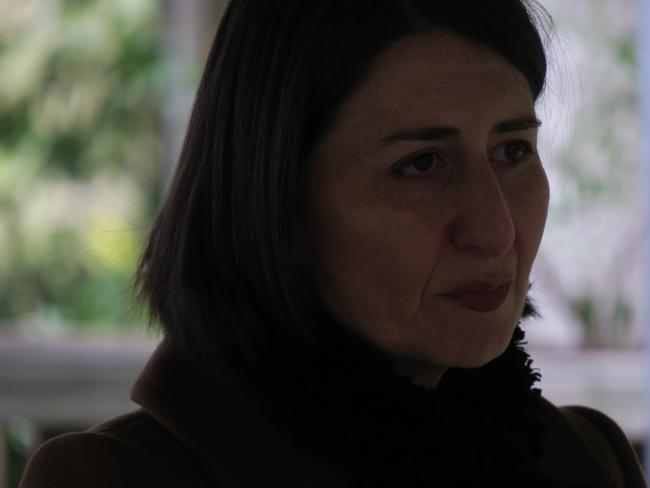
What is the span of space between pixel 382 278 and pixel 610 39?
328 cm

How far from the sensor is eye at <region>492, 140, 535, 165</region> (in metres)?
1.14

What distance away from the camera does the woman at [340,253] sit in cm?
108

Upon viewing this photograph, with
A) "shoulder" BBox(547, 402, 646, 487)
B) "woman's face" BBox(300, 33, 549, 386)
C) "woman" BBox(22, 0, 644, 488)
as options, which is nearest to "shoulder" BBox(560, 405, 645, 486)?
"shoulder" BBox(547, 402, 646, 487)

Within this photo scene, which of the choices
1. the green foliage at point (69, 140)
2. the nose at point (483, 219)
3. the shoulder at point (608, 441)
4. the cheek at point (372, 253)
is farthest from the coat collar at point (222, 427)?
the green foliage at point (69, 140)

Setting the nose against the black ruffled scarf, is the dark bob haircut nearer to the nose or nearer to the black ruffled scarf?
the black ruffled scarf

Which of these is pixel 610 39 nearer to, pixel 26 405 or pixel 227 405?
pixel 26 405

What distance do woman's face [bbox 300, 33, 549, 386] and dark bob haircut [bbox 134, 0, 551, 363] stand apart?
1.0 inches

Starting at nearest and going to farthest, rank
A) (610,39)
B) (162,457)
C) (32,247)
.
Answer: (162,457) → (610,39) → (32,247)

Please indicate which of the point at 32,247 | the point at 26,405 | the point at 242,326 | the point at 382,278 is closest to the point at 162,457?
the point at 242,326

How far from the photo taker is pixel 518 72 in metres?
1.16

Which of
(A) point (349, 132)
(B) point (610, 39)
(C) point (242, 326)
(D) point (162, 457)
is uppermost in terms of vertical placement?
(B) point (610, 39)

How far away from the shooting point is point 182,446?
1.10m

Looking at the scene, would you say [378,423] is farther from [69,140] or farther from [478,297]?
[69,140]

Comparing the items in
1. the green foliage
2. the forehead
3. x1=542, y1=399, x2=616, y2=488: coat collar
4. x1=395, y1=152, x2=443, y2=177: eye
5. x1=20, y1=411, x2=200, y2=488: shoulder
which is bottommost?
x1=20, y1=411, x2=200, y2=488: shoulder
